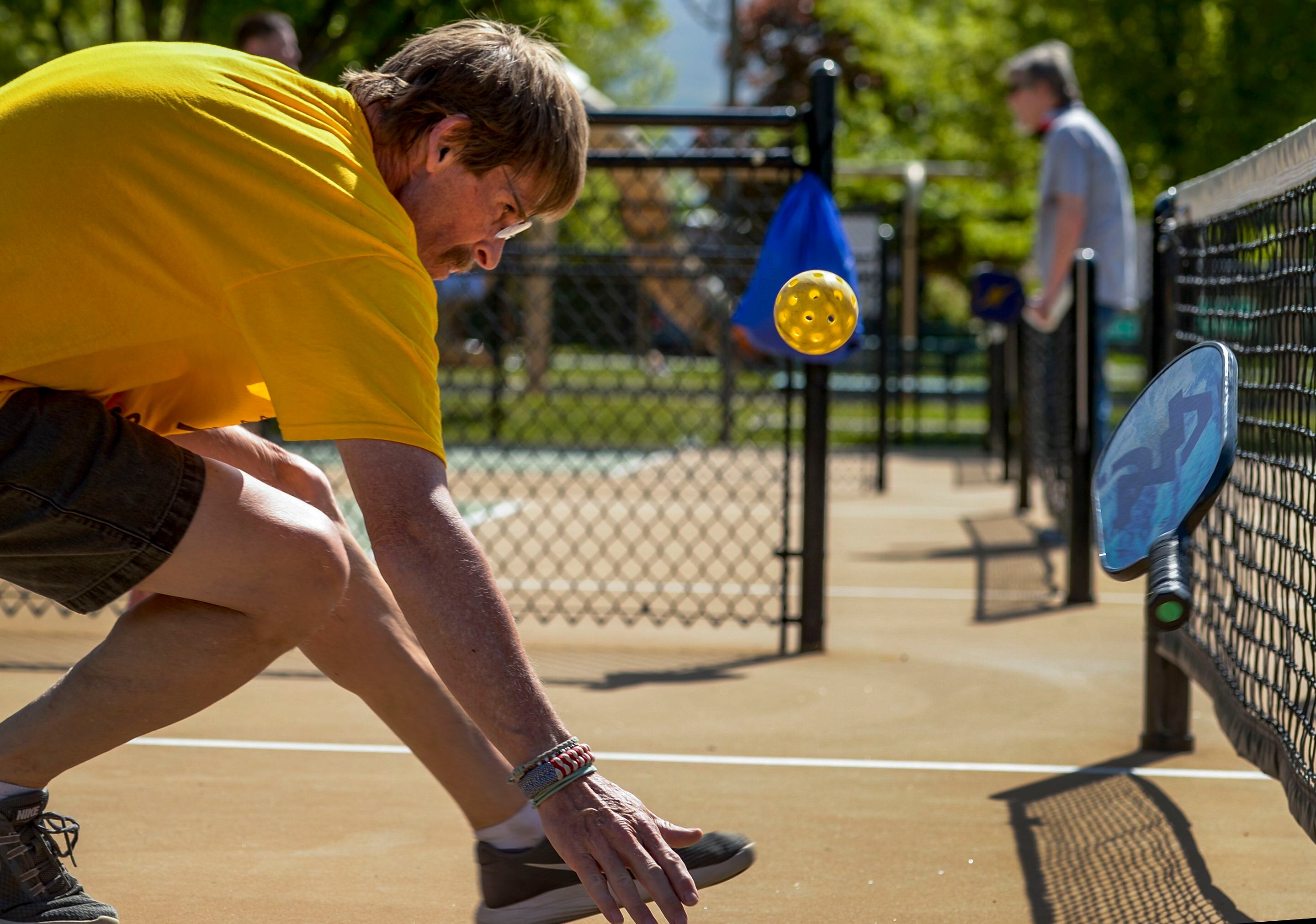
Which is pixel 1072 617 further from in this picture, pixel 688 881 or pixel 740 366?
pixel 740 366

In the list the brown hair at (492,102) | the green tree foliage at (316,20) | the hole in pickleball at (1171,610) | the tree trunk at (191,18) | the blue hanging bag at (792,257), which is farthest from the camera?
the green tree foliage at (316,20)

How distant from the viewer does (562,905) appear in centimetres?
232

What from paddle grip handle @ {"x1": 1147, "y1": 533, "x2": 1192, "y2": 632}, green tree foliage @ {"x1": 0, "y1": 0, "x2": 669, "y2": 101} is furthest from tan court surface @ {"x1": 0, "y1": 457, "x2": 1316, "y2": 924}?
green tree foliage @ {"x1": 0, "y1": 0, "x2": 669, "y2": 101}

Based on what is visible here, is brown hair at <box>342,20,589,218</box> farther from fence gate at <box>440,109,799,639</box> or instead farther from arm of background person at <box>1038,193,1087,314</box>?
arm of background person at <box>1038,193,1087,314</box>

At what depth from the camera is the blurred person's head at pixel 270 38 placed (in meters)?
5.97

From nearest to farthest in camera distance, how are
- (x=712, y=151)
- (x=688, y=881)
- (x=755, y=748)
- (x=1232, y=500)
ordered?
(x=688, y=881) → (x=755, y=748) → (x=1232, y=500) → (x=712, y=151)

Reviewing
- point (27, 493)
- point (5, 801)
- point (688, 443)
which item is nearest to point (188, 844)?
point (5, 801)

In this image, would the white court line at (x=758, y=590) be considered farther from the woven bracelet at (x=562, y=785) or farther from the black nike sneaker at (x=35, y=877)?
Result: the woven bracelet at (x=562, y=785)

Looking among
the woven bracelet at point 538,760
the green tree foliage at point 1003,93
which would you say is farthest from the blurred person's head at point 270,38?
the green tree foliage at point 1003,93

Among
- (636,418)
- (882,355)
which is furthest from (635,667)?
(636,418)

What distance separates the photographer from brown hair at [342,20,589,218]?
202 cm

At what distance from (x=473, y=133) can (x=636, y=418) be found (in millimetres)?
16612

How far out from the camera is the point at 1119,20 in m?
16.4

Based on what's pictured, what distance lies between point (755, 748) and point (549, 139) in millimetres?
2140
